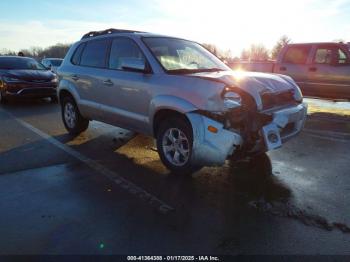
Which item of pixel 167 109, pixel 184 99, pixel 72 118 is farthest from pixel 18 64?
pixel 184 99

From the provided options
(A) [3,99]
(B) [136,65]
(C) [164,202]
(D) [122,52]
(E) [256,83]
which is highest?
(D) [122,52]

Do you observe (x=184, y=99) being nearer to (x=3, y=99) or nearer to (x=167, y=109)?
(x=167, y=109)

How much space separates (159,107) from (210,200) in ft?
4.78

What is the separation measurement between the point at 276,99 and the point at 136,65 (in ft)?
6.47

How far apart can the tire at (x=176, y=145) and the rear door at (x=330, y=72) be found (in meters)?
6.95

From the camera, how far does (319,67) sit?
9.93 meters

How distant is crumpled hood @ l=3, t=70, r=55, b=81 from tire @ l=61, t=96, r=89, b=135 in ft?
16.4

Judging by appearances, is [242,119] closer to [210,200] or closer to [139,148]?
[210,200]

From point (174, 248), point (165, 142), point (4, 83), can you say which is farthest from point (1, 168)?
point (4, 83)

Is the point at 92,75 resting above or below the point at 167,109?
above

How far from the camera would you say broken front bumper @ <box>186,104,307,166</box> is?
13.0ft

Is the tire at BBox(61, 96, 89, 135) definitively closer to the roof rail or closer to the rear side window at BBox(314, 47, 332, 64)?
the roof rail

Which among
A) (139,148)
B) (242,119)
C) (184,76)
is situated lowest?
(139,148)

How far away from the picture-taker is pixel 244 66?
11883 mm
